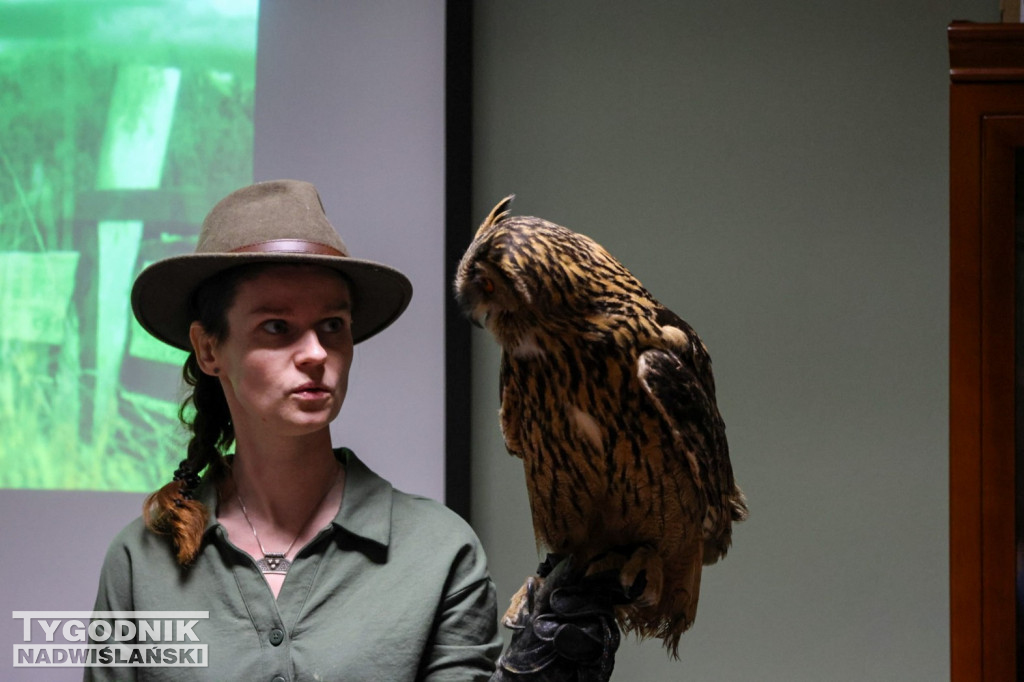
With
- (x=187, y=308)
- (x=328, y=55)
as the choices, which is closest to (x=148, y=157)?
(x=328, y=55)

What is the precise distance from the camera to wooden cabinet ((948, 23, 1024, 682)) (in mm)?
711

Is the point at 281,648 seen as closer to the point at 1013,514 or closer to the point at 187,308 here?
the point at 187,308

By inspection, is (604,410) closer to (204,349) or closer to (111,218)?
(204,349)

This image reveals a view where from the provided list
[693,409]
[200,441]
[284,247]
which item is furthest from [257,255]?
[693,409]

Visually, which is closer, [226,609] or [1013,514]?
[1013,514]

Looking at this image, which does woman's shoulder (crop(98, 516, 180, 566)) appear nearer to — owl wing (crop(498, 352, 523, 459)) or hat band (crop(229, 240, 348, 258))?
hat band (crop(229, 240, 348, 258))

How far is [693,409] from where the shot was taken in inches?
40.2

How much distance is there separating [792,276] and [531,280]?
1296mm

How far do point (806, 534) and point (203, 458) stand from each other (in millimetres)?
1262

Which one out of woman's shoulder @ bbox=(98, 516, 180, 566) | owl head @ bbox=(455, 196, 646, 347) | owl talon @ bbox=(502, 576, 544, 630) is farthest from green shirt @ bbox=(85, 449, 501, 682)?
owl head @ bbox=(455, 196, 646, 347)

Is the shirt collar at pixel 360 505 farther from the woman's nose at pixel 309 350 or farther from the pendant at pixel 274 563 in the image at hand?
the woman's nose at pixel 309 350

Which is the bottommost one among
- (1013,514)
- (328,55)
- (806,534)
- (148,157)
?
(806,534)

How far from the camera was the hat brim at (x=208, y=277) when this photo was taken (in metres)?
1.27

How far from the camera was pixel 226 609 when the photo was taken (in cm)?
127
